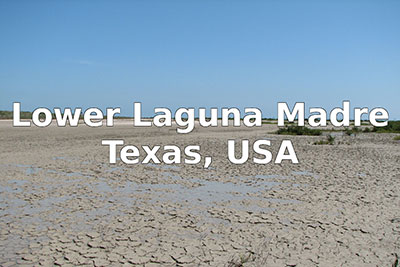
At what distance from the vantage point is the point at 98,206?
6.22 metres

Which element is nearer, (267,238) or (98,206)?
(267,238)

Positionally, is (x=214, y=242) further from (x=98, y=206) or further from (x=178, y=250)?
(x=98, y=206)

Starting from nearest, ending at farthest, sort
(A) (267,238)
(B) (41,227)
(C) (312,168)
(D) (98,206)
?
(A) (267,238) < (B) (41,227) < (D) (98,206) < (C) (312,168)

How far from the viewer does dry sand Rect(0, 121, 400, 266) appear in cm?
422

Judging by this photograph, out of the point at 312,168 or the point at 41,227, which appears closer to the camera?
the point at 41,227

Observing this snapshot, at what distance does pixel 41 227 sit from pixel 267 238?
3.04 m

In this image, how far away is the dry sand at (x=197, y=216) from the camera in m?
4.22

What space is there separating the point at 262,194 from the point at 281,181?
1515mm

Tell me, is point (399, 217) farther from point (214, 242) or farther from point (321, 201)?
point (214, 242)

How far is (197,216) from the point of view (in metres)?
5.70

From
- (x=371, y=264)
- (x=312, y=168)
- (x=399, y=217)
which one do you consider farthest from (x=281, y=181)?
(x=371, y=264)

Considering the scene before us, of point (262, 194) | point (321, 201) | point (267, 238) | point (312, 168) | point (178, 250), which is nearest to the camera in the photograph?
point (178, 250)

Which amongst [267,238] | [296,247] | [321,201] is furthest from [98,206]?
[321,201]

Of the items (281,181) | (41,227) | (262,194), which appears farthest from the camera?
(281,181)
